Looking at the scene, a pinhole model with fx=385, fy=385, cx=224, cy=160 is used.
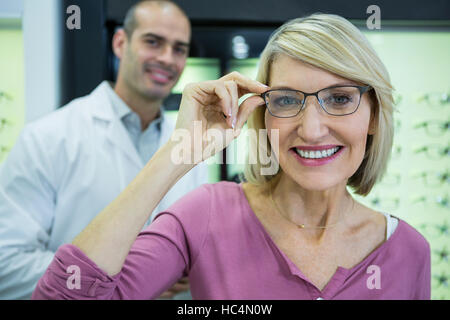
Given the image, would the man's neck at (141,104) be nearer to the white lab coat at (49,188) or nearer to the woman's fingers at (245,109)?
the white lab coat at (49,188)

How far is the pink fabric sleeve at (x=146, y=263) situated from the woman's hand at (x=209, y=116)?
158 millimetres

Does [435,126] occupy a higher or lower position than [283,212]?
higher

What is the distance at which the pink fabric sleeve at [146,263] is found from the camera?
1.93ft

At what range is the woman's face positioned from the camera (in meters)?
0.70

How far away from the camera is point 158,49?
1.05m

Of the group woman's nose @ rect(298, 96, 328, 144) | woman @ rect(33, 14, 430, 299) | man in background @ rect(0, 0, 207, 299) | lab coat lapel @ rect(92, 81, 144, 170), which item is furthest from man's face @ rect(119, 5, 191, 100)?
woman's nose @ rect(298, 96, 328, 144)

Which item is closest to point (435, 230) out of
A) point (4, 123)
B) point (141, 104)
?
point (141, 104)

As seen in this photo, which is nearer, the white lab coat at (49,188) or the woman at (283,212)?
the woman at (283,212)

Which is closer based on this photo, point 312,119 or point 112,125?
point 312,119

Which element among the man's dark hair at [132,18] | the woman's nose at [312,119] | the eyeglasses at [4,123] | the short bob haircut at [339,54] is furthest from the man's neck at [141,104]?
the woman's nose at [312,119]

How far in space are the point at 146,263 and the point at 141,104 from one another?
0.57 metres

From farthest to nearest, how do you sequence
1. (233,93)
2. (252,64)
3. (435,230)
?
1. (252,64)
2. (435,230)
3. (233,93)

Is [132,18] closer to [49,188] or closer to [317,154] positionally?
[49,188]
